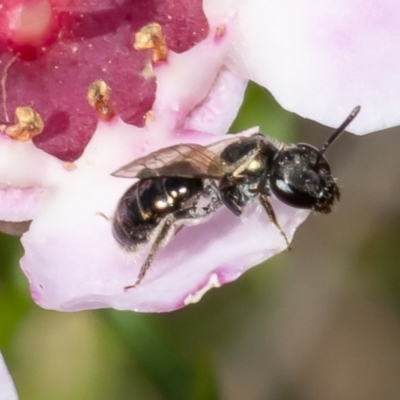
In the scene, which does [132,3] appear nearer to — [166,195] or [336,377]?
[166,195]

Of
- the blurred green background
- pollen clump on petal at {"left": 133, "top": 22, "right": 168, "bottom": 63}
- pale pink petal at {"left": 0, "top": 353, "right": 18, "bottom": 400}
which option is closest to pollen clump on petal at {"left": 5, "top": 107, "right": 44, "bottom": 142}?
pollen clump on petal at {"left": 133, "top": 22, "right": 168, "bottom": 63}

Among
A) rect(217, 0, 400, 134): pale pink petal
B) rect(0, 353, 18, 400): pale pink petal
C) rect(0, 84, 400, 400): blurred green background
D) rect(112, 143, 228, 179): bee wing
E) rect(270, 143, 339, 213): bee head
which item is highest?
rect(217, 0, 400, 134): pale pink petal

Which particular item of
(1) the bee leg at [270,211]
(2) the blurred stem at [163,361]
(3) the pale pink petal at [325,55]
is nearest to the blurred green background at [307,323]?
(2) the blurred stem at [163,361]

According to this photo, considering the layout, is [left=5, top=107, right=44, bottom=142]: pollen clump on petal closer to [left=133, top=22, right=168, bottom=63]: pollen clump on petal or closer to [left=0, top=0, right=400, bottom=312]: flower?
[left=0, top=0, right=400, bottom=312]: flower

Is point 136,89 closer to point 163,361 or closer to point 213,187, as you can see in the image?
point 213,187

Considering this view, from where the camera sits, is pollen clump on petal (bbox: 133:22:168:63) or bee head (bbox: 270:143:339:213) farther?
pollen clump on petal (bbox: 133:22:168:63)

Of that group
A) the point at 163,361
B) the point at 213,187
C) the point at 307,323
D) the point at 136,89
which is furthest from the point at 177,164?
the point at 307,323
